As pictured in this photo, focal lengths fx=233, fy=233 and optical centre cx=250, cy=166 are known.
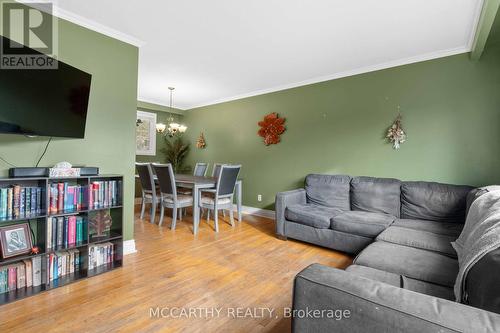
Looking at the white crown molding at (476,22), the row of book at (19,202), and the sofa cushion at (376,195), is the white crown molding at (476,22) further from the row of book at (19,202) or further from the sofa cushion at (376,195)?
the row of book at (19,202)

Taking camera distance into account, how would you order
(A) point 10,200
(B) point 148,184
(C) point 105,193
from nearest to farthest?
(A) point 10,200 < (C) point 105,193 < (B) point 148,184

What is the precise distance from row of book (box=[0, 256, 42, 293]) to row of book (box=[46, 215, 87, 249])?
16 centimetres

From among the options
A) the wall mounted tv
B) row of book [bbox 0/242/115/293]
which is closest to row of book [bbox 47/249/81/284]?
row of book [bbox 0/242/115/293]

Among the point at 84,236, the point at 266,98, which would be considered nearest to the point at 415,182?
the point at 266,98

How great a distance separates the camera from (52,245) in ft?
6.58

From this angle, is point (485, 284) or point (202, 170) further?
point (202, 170)

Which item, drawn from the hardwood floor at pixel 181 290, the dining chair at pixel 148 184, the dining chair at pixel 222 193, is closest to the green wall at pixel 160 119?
the dining chair at pixel 148 184

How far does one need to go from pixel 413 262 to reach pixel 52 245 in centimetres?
284

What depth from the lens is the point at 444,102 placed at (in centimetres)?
289

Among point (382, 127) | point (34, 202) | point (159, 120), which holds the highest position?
point (159, 120)

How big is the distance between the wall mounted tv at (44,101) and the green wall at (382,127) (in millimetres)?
3080

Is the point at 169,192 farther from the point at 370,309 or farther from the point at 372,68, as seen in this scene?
the point at 372,68

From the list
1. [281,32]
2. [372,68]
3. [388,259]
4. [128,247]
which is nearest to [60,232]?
[128,247]

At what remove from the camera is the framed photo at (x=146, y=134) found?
5594mm
